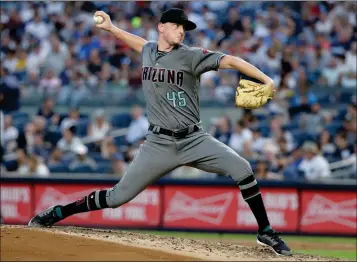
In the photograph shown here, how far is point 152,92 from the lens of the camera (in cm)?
715

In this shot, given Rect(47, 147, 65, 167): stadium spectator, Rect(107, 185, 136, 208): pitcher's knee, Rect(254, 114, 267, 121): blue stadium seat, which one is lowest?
Rect(107, 185, 136, 208): pitcher's knee

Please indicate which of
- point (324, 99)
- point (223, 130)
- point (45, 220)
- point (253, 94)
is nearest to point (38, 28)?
point (223, 130)

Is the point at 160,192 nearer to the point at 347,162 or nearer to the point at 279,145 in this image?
the point at 279,145

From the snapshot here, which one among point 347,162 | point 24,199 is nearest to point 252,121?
point 347,162

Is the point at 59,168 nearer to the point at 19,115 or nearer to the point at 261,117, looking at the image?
the point at 19,115

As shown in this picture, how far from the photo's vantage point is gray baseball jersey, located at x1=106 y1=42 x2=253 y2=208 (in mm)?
7047

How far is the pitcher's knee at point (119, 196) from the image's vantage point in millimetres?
7152

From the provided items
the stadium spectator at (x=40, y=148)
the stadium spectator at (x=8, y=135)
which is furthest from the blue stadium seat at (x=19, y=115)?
the stadium spectator at (x=40, y=148)

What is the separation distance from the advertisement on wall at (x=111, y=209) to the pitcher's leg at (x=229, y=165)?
22.0ft

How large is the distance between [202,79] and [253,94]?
9.79 m

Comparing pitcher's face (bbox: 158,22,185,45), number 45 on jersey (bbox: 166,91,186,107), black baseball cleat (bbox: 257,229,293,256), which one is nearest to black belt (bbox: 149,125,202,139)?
number 45 on jersey (bbox: 166,91,186,107)

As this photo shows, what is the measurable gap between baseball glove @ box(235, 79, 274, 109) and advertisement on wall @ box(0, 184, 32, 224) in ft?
26.3

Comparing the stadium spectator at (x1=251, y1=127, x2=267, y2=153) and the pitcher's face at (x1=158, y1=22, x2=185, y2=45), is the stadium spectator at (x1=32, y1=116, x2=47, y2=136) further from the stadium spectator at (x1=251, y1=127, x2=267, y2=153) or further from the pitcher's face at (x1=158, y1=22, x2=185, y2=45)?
the pitcher's face at (x1=158, y1=22, x2=185, y2=45)

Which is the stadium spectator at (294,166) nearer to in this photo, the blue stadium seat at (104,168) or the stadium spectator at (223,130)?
the stadium spectator at (223,130)
